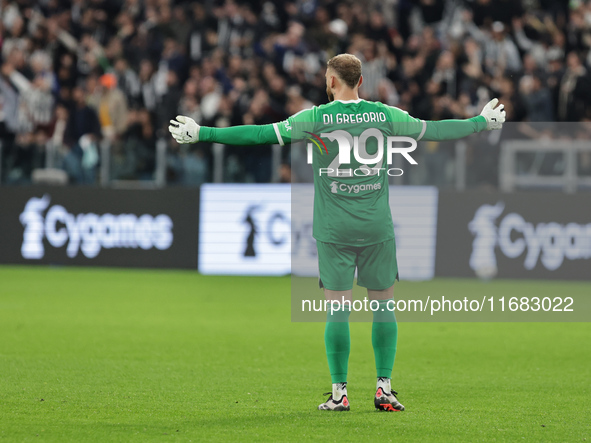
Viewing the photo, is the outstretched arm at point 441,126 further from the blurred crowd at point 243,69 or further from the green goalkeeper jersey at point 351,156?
the blurred crowd at point 243,69

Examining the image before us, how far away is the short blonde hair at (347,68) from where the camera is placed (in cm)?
582

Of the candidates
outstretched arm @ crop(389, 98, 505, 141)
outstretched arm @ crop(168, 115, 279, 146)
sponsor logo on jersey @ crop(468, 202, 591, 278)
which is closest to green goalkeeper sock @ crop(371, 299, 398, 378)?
outstretched arm @ crop(389, 98, 505, 141)

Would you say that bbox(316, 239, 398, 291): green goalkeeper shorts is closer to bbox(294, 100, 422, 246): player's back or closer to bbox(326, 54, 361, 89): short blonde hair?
bbox(294, 100, 422, 246): player's back

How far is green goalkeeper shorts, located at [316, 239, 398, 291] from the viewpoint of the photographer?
5.93 metres

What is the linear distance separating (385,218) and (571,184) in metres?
9.42

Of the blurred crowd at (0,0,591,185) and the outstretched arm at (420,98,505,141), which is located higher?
the blurred crowd at (0,0,591,185)

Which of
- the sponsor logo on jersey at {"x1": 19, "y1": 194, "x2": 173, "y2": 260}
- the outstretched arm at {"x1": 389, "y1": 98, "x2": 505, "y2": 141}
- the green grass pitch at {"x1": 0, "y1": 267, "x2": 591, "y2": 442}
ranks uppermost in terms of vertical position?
the outstretched arm at {"x1": 389, "y1": 98, "x2": 505, "y2": 141}

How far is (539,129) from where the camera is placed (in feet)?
47.4

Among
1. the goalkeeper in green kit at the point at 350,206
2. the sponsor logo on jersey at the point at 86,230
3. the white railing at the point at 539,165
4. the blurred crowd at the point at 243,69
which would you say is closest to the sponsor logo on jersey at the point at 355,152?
the goalkeeper in green kit at the point at 350,206

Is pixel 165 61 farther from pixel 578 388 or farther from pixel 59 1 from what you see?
pixel 578 388

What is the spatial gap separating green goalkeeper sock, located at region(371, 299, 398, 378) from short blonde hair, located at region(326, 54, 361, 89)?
1.35 m

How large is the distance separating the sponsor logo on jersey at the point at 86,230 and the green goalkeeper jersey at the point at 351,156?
1055 cm

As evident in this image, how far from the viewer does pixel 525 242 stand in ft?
48.5

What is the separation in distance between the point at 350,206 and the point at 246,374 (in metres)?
2.12
